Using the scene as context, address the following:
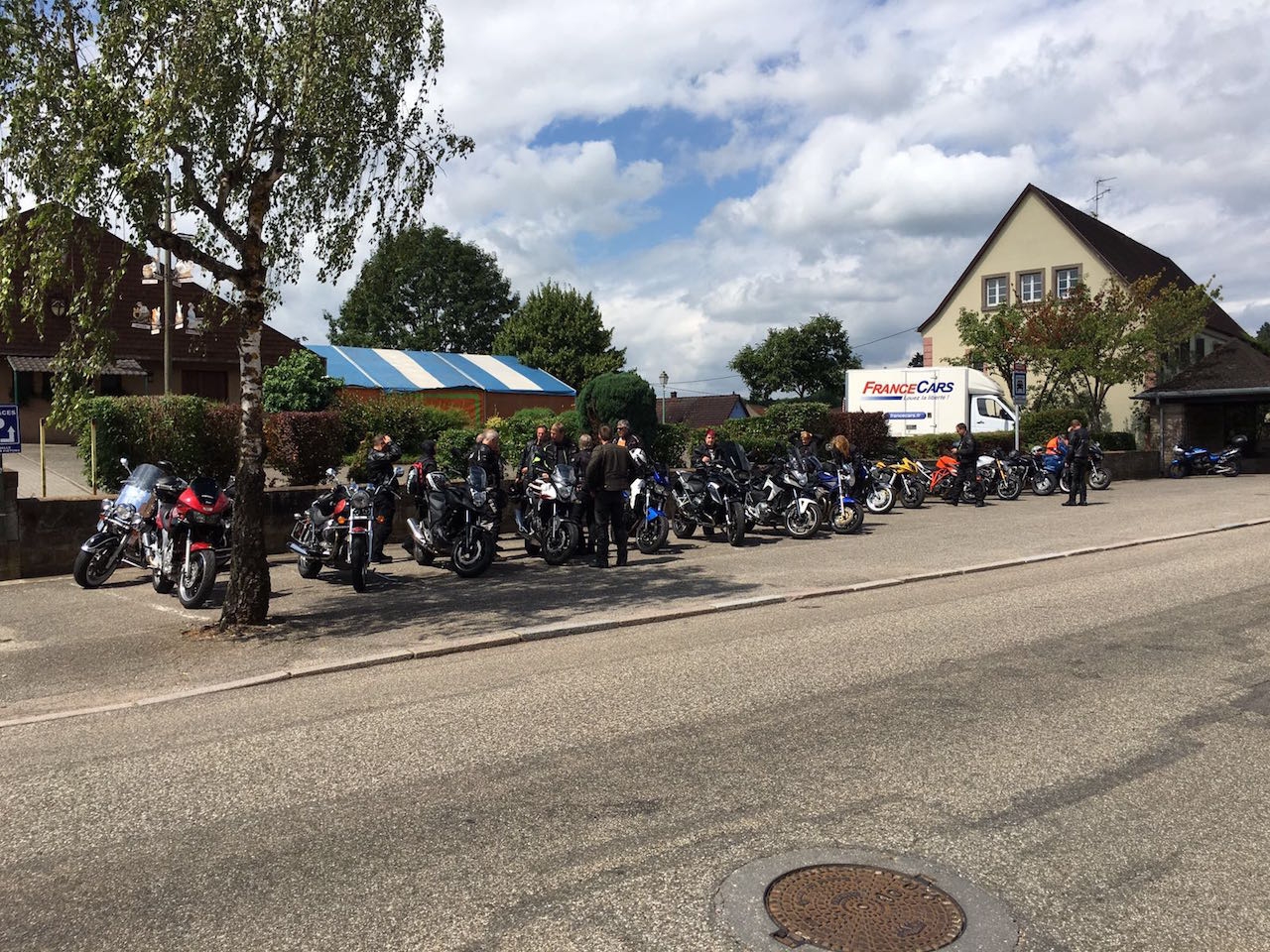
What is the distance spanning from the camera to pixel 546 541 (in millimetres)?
13336

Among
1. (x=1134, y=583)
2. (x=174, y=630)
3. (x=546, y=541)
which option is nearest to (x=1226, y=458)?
(x=1134, y=583)

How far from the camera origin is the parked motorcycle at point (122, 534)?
11141mm

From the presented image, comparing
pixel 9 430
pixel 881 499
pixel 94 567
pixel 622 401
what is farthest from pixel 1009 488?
pixel 9 430

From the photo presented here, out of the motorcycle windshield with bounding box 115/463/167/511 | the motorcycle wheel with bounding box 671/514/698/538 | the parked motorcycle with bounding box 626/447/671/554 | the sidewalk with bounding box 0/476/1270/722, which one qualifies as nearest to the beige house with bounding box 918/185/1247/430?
the sidewalk with bounding box 0/476/1270/722

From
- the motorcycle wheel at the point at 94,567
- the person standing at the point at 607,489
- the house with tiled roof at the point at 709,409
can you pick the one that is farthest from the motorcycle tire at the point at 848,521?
the house with tiled roof at the point at 709,409

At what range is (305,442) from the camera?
15.7m

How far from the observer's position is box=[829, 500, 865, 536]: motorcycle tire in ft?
55.6

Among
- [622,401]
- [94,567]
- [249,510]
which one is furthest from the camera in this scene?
[622,401]

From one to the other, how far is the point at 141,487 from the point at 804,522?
370 inches

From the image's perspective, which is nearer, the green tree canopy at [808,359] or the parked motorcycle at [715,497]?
the parked motorcycle at [715,497]

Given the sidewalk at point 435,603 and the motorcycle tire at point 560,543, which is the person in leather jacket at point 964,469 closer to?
the sidewalk at point 435,603

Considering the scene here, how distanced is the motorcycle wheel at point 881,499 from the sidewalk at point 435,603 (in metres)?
2.45

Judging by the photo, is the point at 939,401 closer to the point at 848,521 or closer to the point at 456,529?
the point at 848,521

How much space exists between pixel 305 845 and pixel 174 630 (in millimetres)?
5480
